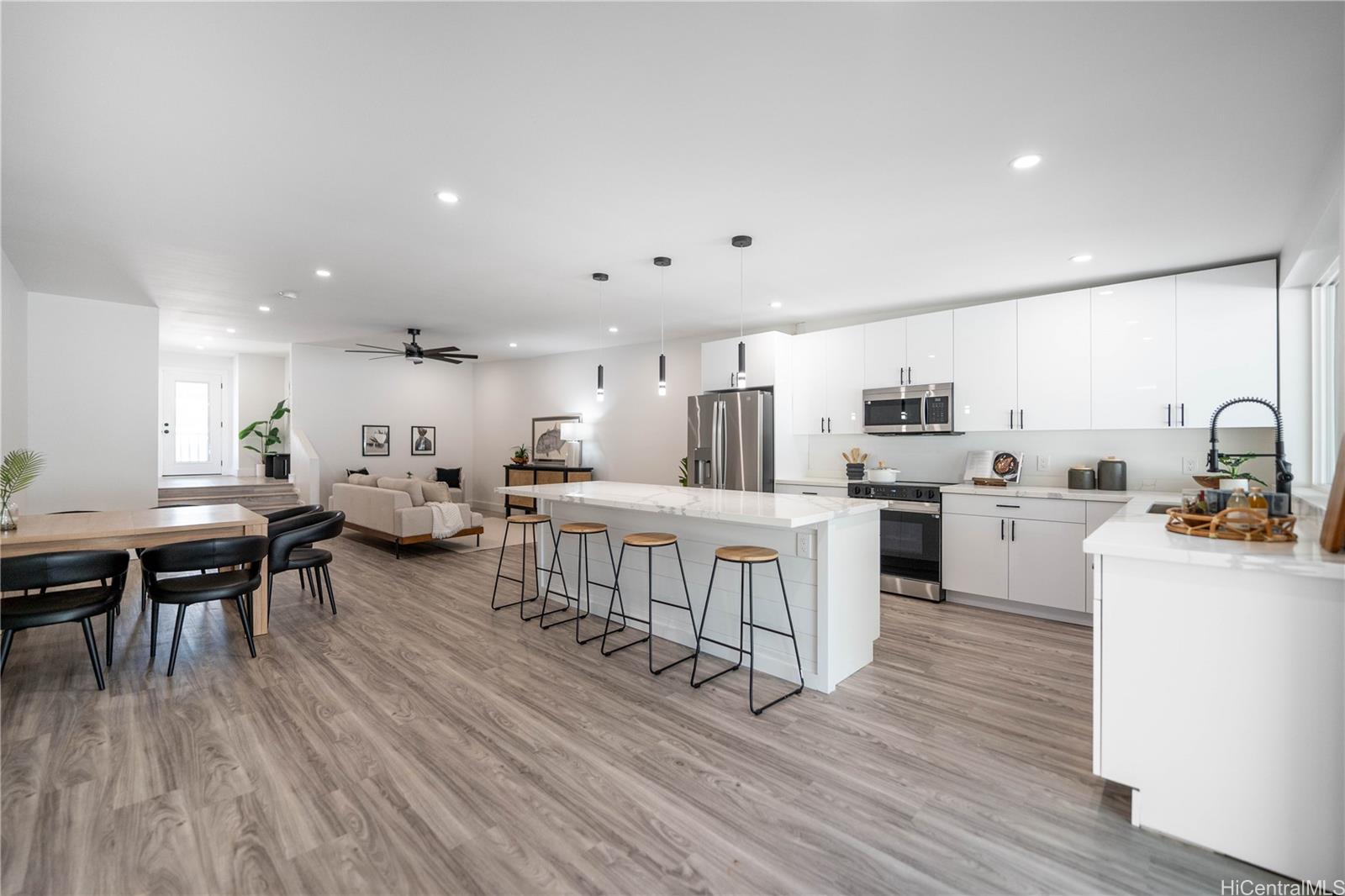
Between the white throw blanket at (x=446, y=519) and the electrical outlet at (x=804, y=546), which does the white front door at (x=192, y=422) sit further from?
the electrical outlet at (x=804, y=546)

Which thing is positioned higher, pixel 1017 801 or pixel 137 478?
pixel 137 478

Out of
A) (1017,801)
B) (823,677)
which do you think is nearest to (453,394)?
(823,677)

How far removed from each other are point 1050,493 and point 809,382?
239 cm

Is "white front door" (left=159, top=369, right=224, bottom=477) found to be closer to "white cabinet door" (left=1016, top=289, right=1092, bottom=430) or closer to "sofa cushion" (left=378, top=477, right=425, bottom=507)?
"sofa cushion" (left=378, top=477, right=425, bottom=507)

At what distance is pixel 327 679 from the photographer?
317cm

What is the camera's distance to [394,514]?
6324 mm

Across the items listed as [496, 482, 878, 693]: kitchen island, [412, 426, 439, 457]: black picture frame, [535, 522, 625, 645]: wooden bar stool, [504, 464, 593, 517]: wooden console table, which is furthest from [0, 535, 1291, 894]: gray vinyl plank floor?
[412, 426, 439, 457]: black picture frame

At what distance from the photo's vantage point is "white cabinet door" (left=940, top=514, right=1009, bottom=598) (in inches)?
177

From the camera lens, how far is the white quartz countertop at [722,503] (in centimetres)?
291

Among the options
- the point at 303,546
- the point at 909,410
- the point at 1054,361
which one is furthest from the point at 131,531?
the point at 1054,361

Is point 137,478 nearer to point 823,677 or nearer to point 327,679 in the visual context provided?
point 327,679

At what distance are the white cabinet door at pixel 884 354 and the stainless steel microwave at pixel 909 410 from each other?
0.31ft

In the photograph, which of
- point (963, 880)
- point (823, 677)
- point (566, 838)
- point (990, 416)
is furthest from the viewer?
point (990, 416)

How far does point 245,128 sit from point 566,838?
119 inches
